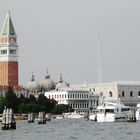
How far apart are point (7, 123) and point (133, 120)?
2467cm

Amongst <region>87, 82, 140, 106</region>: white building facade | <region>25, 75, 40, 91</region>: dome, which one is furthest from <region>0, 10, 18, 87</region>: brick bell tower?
<region>87, 82, 140, 106</region>: white building facade

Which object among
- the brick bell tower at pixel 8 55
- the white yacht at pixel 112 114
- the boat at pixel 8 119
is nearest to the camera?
the boat at pixel 8 119

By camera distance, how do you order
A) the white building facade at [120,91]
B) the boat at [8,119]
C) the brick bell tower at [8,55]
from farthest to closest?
1. the white building facade at [120,91]
2. the brick bell tower at [8,55]
3. the boat at [8,119]

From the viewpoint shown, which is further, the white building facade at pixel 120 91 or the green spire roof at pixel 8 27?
the white building facade at pixel 120 91

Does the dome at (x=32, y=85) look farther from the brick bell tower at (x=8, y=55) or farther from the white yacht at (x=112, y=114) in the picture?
the white yacht at (x=112, y=114)

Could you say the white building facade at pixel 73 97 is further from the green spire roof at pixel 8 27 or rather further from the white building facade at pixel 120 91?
the green spire roof at pixel 8 27

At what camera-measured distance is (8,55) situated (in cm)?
19100

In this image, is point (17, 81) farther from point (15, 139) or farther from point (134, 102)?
point (15, 139)

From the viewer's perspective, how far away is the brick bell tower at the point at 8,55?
18775 centimetres

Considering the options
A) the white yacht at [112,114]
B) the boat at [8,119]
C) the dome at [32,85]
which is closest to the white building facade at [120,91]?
the dome at [32,85]

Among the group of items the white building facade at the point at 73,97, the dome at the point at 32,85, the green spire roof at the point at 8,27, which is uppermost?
the green spire roof at the point at 8,27

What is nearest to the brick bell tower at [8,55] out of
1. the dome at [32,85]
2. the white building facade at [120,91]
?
the dome at [32,85]

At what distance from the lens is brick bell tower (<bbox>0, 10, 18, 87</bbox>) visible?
616 ft

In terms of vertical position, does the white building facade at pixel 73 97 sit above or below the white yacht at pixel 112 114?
above
